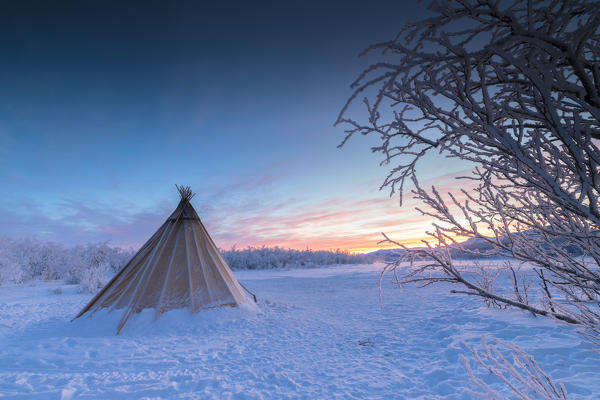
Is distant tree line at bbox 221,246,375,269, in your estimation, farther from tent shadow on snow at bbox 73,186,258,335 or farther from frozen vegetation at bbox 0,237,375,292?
tent shadow on snow at bbox 73,186,258,335

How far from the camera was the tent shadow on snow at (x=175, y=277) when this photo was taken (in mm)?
5859

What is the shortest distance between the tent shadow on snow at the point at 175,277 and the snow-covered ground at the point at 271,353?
0.27m

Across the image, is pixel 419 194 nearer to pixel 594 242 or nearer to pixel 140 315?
pixel 594 242

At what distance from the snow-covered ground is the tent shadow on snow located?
0.90 feet

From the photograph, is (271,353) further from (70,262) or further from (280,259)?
(280,259)

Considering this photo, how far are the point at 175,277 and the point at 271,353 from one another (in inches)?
130

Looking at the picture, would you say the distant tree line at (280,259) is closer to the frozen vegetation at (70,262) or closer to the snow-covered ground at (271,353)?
the frozen vegetation at (70,262)

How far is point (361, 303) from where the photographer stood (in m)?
7.82

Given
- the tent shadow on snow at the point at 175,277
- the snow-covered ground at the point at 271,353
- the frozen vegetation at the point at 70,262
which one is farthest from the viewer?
the frozen vegetation at the point at 70,262

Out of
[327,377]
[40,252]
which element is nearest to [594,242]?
[327,377]

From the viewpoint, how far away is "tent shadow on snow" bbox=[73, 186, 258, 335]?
5859 millimetres

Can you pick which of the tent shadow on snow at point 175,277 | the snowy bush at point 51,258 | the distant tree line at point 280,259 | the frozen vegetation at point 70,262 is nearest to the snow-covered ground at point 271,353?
the tent shadow on snow at point 175,277

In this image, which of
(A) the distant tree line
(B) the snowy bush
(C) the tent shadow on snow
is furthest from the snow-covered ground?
(A) the distant tree line

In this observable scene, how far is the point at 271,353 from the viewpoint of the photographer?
404cm
